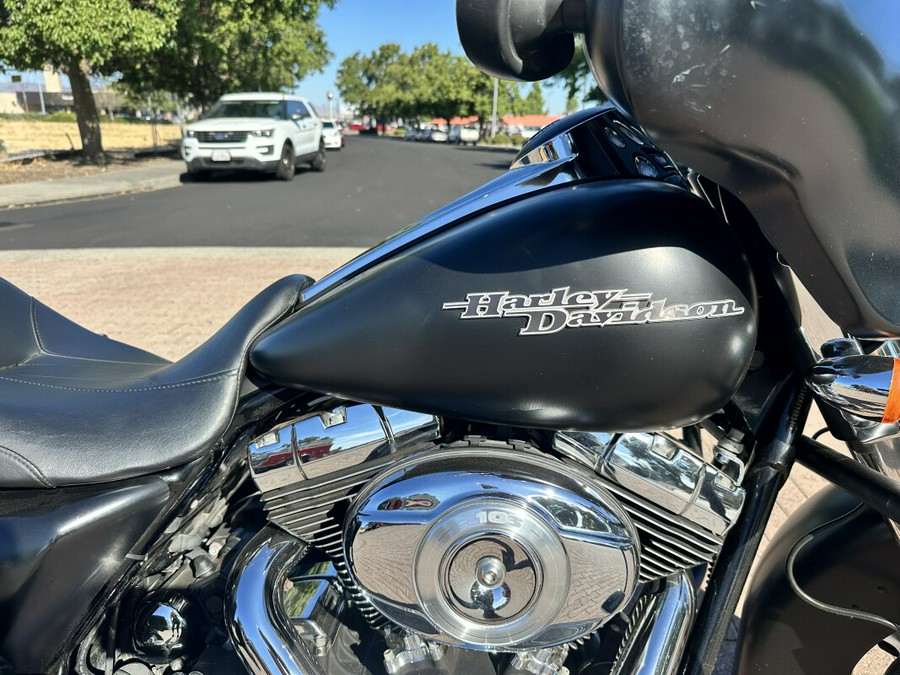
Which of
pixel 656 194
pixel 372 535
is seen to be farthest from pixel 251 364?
pixel 656 194

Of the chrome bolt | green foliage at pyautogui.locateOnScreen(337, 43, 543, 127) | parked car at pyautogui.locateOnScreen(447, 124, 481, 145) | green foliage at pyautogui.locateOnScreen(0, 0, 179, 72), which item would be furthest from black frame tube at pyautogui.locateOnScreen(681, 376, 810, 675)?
green foliage at pyautogui.locateOnScreen(337, 43, 543, 127)

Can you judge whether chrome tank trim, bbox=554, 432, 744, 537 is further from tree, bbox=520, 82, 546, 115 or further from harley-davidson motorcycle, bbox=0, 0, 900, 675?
tree, bbox=520, 82, 546, 115

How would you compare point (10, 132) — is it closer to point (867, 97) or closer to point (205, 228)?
point (205, 228)

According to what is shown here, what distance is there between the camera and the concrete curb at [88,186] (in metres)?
9.61

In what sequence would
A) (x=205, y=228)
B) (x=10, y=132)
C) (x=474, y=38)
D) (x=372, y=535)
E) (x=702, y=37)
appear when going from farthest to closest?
(x=10, y=132) → (x=205, y=228) → (x=372, y=535) → (x=474, y=38) → (x=702, y=37)

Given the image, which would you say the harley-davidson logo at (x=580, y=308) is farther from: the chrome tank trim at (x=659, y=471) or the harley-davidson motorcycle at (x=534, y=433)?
the chrome tank trim at (x=659, y=471)

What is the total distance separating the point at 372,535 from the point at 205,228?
7241mm

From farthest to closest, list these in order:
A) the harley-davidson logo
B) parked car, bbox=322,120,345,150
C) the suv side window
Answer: parked car, bbox=322,120,345,150, the suv side window, the harley-davidson logo

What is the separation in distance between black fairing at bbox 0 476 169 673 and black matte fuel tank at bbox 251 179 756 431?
16.5 inches

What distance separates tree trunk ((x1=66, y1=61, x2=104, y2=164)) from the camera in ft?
47.0

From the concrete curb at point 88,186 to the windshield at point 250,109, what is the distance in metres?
1.51

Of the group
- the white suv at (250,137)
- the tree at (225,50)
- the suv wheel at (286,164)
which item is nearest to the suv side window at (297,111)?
the white suv at (250,137)

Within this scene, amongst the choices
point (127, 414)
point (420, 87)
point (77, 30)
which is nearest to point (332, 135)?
point (77, 30)

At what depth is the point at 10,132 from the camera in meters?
24.9
